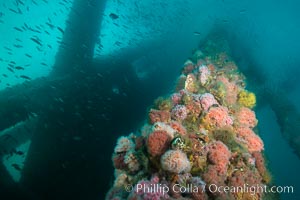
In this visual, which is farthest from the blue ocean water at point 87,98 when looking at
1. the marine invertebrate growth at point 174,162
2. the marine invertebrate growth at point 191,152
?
the marine invertebrate growth at point 174,162

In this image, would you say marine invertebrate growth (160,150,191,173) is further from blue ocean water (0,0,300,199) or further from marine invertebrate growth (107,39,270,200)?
blue ocean water (0,0,300,199)

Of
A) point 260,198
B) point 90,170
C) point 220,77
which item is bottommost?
point 260,198

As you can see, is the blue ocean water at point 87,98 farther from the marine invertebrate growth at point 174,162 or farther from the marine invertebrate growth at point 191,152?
the marine invertebrate growth at point 174,162

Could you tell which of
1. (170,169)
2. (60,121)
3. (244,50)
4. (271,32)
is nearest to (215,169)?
(170,169)

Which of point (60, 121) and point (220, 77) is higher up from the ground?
point (220, 77)

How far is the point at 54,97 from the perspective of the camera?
13.2 m

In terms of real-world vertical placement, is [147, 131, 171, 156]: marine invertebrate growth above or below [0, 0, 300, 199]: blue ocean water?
below

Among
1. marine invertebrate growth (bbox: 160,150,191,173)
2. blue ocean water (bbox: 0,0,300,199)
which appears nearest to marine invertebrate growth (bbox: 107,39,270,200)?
marine invertebrate growth (bbox: 160,150,191,173)

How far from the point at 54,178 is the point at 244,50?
73.2ft

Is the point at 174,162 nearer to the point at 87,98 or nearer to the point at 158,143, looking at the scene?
the point at 158,143

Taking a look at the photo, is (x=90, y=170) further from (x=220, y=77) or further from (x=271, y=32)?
(x=271, y=32)

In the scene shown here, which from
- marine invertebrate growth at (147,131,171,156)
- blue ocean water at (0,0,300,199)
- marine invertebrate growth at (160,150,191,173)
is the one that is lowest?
marine invertebrate growth at (160,150,191,173)

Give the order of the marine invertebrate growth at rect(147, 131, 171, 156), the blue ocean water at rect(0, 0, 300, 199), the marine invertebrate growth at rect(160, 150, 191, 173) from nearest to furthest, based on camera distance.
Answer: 1. the marine invertebrate growth at rect(160, 150, 191, 173)
2. the marine invertebrate growth at rect(147, 131, 171, 156)
3. the blue ocean water at rect(0, 0, 300, 199)

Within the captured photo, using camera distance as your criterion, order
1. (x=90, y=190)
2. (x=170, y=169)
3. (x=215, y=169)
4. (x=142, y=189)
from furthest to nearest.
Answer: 1. (x=90, y=190)
2. (x=215, y=169)
3. (x=170, y=169)
4. (x=142, y=189)
